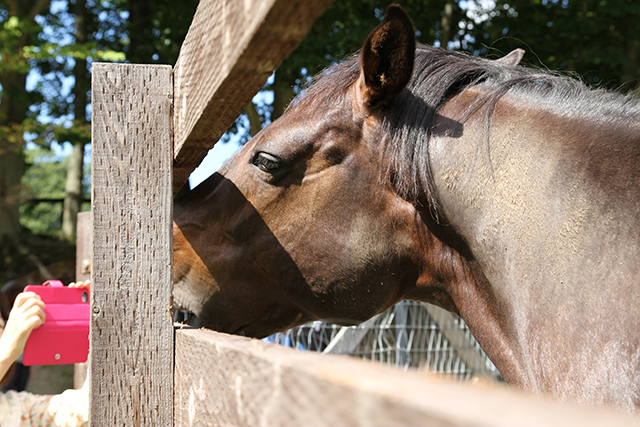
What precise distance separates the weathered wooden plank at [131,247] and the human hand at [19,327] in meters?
0.59

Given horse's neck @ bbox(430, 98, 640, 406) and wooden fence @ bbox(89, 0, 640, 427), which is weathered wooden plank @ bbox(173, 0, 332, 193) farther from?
horse's neck @ bbox(430, 98, 640, 406)

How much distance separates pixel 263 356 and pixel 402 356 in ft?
12.7

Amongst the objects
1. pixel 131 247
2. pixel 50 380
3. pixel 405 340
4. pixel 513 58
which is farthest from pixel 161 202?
pixel 50 380

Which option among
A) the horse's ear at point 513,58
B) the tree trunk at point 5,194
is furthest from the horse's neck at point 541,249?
the tree trunk at point 5,194

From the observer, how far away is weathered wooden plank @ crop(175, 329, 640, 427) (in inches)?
11.7

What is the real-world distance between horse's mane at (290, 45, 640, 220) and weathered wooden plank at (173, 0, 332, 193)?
1.89 feet

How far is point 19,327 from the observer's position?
137 cm

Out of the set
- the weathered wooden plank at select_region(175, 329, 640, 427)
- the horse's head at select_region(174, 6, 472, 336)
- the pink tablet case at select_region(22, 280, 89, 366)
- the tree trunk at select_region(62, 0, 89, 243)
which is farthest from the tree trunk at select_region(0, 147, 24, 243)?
the weathered wooden plank at select_region(175, 329, 640, 427)

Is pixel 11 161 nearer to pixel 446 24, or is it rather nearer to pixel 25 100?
pixel 25 100

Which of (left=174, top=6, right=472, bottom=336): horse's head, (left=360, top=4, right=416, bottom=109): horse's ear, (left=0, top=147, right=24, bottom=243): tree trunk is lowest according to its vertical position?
(left=174, top=6, right=472, bottom=336): horse's head

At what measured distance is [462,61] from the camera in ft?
4.87

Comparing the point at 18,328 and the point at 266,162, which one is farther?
the point at 266,162

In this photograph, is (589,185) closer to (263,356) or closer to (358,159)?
(358,159)

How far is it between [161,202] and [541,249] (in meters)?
0.89
